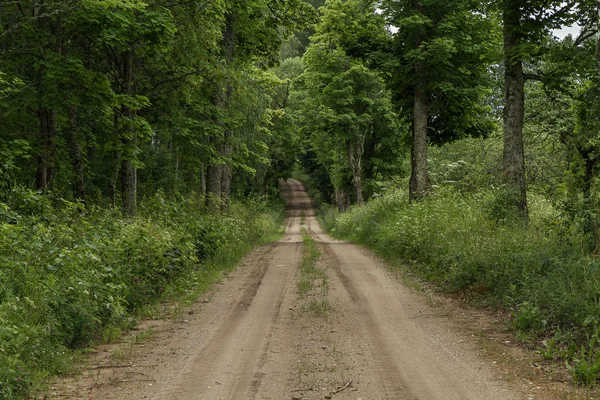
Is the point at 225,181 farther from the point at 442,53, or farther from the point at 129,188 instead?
the point at 442,53

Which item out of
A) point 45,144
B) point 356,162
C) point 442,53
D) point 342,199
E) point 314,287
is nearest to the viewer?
point 314,287

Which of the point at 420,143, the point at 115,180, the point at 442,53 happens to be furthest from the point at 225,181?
the point at 442,53

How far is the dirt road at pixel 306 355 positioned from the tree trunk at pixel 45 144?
7.89 m

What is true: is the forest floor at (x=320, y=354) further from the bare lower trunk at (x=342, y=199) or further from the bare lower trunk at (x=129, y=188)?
the bare lower trunk at (x=342, y=199)

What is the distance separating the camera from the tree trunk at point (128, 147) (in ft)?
45.7

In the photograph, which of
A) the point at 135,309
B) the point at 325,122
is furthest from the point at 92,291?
the point at 325,122

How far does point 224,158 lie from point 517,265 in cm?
1208

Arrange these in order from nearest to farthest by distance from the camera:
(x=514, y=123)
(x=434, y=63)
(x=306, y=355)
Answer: (x=306, y=355), (x=514, y=123), (x=434, y=63)

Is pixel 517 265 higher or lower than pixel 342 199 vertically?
lower

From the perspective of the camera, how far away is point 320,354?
6.88m

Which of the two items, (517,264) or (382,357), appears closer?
(382,357)

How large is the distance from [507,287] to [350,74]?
86.1 ft

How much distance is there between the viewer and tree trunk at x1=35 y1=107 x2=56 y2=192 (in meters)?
15.9

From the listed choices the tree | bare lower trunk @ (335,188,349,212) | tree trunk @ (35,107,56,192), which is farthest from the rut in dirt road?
bare lower trunk @ (335,188,349,212)
